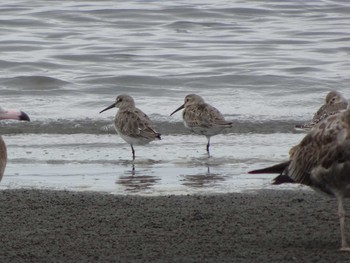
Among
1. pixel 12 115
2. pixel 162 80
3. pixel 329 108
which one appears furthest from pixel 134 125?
pixel 162 80

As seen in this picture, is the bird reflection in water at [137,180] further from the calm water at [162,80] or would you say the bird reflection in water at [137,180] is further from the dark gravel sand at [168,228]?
the dark gravel sand at [168,228]

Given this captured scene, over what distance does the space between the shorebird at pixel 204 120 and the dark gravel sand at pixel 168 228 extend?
14.2 ft

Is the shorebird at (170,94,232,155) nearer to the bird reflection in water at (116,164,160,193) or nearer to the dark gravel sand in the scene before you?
the bird reflection in water at (116,164,160,193)

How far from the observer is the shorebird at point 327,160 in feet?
27.4

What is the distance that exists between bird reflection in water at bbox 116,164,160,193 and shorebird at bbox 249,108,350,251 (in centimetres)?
337

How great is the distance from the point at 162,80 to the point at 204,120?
5.49 meters

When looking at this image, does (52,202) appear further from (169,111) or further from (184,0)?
(184,0)

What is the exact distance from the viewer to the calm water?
13.5m

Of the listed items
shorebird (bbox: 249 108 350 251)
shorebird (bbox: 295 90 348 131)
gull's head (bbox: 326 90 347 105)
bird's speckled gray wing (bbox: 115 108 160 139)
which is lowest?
bird's speckled gray wing (bbox: 115 108 160 139)

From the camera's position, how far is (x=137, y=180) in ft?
41.7

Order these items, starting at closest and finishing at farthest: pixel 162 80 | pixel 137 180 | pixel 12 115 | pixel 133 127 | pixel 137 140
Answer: pixel 12 115
pixel 137 180
pixel 137 140
pixel 133 127
pixel 162 80

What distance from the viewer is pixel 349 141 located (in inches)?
327

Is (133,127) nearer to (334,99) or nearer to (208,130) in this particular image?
(208,130)

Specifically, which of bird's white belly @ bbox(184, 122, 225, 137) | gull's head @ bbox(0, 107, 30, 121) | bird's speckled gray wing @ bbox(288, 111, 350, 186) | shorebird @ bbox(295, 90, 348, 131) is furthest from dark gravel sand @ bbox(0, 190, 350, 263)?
bird's white belly @ bbox(184, 122, 225, 137)
